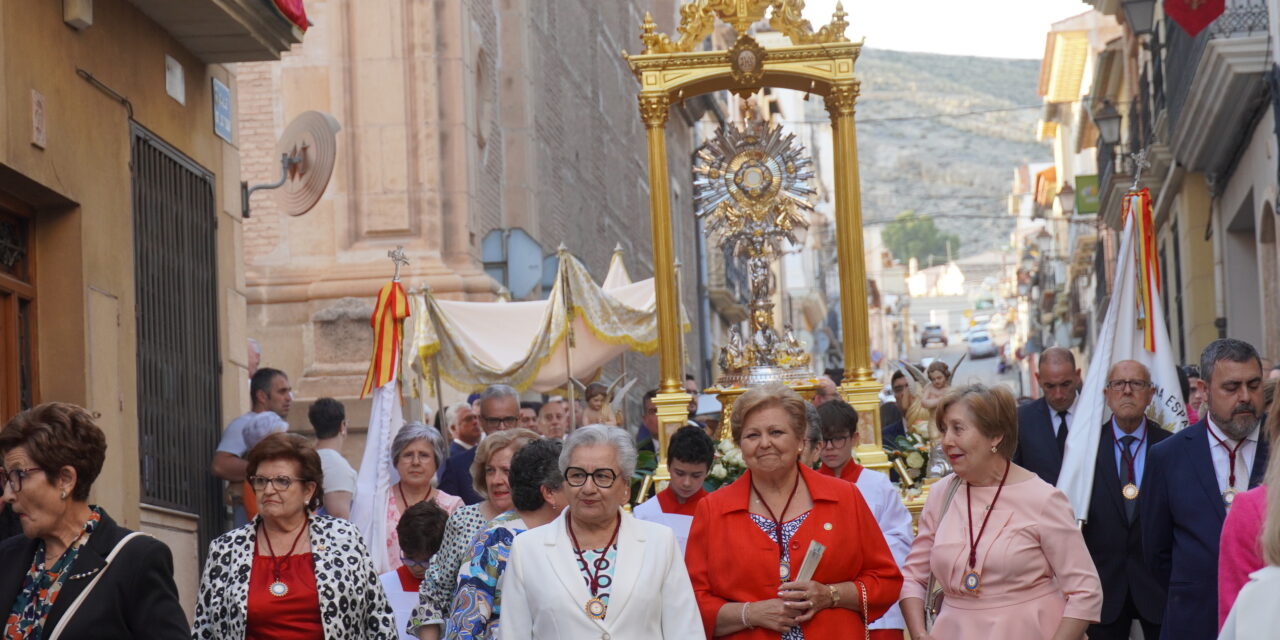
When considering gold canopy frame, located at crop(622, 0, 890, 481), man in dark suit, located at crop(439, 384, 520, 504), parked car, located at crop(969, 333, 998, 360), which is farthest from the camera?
parked car, located at crop(969, 333, 998, 360)

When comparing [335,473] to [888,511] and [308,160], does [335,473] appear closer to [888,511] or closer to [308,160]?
[888,511]

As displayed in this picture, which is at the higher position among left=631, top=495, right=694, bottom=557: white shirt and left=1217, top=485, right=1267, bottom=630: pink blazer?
left=1217, top=485, right=1267, bottom=630: pink blazer

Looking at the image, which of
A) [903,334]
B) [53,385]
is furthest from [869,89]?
[53,385]

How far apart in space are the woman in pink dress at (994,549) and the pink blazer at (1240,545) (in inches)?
49.1

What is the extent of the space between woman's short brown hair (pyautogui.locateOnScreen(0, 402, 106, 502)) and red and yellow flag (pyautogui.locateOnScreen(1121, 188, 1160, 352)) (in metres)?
6.07

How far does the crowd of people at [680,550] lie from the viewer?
5.93 m

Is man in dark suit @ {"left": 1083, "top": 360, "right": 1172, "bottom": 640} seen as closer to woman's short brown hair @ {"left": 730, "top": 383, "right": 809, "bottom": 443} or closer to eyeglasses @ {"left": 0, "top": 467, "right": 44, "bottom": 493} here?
woman's short brown hair @ {"left": 730, "top": 383, "right": 809, "bottom": 443}

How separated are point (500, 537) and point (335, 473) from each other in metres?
4.25

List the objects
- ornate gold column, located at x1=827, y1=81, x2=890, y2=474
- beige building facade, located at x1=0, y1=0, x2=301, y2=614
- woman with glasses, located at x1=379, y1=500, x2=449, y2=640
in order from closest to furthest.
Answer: woman with glasses, located at x1=379, y1=500, x2=449, y2=640 < beige building facade, located at x1=0, y1=0, x2=301, y2=614 < ornate gold column, located at x1=827, y1=81, x2=890, y2=474

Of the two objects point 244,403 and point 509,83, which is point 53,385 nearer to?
point 244,403

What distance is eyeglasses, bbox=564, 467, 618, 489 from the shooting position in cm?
641

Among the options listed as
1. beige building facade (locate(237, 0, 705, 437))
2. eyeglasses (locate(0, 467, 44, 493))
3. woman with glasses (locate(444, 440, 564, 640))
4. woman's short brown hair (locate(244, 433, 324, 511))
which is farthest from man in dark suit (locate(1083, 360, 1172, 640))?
beige building facade (locate(237, 0, 705, 437))

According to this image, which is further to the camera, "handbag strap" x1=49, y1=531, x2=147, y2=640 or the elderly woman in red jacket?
the elderly woman in red jacket

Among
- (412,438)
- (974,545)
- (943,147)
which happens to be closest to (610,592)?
(974,545)
